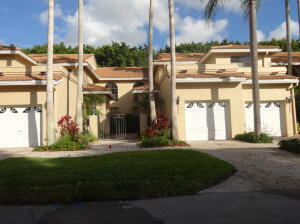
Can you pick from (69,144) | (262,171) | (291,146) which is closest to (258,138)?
(291,146)

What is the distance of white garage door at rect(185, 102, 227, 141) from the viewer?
15195 millimetres

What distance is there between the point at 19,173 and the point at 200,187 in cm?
448

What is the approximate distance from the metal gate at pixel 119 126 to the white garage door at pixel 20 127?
5.80 m

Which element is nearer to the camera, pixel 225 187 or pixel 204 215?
Result: pixel 204 215

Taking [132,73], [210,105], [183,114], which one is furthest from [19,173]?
[132,73]

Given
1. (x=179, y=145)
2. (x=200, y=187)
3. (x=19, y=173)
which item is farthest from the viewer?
(x=179, y=145)

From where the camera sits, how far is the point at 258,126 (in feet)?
44.8

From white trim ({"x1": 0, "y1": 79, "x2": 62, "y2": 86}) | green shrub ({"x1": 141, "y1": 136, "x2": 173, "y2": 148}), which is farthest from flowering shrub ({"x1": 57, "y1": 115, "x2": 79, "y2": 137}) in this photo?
green shrub ({"x1": 141, "y1": 136, "x2": 173, "y2": 148})

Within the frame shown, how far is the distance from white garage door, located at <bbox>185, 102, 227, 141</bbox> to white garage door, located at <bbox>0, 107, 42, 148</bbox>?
831 centimetres

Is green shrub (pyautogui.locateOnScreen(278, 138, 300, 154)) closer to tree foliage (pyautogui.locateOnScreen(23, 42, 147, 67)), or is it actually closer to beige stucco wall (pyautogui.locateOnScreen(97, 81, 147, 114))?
beige stucco wall (pyautogui.locateOnScreen(97, 81, 147, 114))

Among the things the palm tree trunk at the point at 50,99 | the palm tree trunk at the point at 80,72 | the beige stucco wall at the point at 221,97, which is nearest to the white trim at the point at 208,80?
the beige stucco wall at the point at 221,97

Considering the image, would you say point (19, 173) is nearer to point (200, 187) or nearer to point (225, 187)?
point (200, 187)

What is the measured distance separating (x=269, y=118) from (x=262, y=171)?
34.1ft

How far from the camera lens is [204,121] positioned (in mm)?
15266
